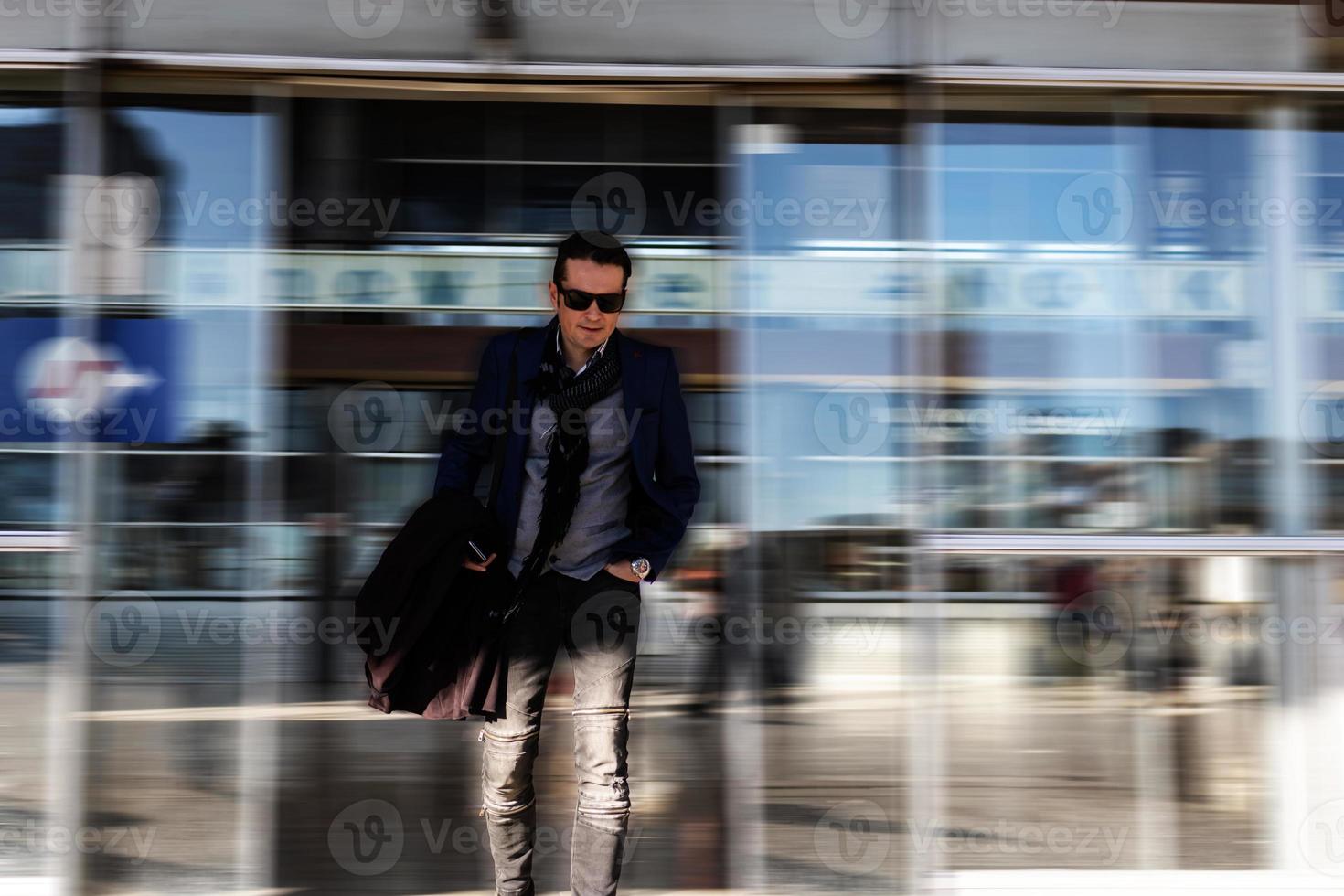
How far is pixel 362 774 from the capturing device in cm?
461

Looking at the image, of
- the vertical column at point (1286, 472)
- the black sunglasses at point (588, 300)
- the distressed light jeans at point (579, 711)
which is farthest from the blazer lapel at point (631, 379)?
the vertical column at point (1286, 472)

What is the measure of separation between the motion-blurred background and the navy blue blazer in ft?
2.41

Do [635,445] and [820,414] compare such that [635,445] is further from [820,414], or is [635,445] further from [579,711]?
[820,414]

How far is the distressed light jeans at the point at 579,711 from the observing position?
339 centimetres

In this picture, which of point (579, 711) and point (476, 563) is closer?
point (476, 563)

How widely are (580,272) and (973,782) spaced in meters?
2.15

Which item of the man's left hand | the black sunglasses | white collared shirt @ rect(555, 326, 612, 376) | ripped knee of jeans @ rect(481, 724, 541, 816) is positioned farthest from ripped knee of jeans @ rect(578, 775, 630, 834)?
the black sunglasses

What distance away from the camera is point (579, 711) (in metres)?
3.45

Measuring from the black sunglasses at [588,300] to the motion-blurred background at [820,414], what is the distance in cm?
84

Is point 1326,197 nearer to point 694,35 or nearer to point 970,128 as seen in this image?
point 970,128

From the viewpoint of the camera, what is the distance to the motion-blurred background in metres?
3.96

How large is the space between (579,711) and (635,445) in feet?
2.56

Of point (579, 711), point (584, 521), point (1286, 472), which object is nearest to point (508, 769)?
point (579, 711)

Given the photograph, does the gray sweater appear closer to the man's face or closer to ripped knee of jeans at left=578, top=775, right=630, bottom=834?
the man's face
